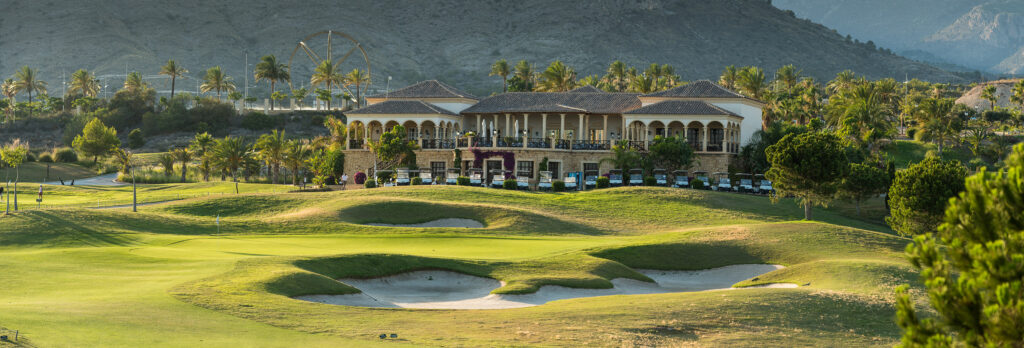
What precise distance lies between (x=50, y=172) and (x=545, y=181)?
51.2 m

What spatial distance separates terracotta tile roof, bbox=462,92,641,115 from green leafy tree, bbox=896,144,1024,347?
65.4 m

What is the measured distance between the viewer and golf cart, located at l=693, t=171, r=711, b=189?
66.8m

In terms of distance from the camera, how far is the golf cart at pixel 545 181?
213 feet

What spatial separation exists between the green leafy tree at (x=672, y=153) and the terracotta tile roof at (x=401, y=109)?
1890 centimetres

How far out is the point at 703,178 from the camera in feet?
228

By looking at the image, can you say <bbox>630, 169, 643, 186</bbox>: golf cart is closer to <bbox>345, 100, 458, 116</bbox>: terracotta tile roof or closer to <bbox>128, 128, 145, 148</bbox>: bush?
<bbox>345, 100, 458, 116</bbox>: terracotta tile roof

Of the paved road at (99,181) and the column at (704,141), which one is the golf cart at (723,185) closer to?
the column at (704,141)

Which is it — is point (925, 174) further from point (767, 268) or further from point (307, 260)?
point (307, 260)

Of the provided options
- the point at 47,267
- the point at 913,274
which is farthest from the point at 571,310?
the point at 47,267

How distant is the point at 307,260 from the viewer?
1108 inches

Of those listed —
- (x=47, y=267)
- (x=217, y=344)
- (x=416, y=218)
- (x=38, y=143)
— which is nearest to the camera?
(x=217, y=344)

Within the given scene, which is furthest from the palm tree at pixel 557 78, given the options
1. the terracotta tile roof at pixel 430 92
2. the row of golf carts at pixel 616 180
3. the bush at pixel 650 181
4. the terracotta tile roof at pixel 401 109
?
the bush at pixel 650 181

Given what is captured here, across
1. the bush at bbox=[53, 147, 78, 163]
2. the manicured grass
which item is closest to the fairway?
the manicured grass

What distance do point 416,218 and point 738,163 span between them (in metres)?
35.2
